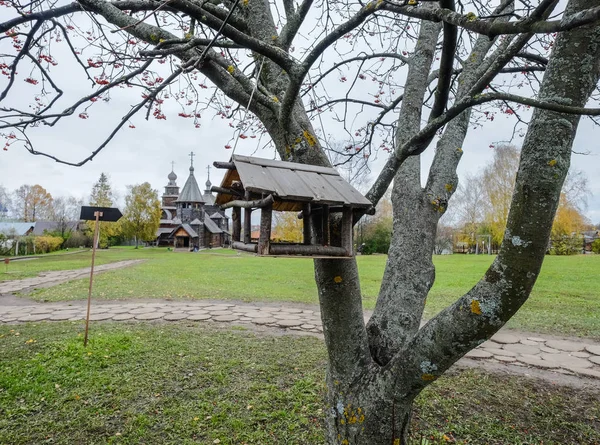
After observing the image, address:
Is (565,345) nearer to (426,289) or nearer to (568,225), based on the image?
(426,289)

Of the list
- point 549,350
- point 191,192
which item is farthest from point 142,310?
point 191,192

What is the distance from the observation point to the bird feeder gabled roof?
66.1 inches

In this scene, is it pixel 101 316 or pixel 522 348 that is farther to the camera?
pixel 101 316

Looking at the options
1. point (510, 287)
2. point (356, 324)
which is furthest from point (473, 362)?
point (510, 287)

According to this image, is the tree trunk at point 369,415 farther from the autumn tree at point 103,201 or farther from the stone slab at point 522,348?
the autumn tree at point 103,201

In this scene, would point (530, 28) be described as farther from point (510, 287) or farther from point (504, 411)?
point (504, 411)

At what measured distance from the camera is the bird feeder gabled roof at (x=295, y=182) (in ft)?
5.51

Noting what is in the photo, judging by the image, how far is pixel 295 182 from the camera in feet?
5.95

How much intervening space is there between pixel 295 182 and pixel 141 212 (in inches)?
1572

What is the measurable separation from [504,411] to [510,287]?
259 centimetres

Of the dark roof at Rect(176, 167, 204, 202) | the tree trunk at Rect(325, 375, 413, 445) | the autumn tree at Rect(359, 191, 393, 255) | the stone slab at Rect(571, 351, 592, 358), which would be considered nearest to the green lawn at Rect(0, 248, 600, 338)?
the stone slab at Rect(571, 351, 592, 358)

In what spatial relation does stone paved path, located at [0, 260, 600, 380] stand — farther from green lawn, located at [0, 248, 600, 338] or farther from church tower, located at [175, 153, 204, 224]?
church tower, located at [175, 153, 204, 224]

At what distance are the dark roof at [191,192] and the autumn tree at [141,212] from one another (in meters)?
3.93

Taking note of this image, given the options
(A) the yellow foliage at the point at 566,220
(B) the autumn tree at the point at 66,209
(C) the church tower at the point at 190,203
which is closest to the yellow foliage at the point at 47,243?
(B) the autumn tree at the point at 66,209
